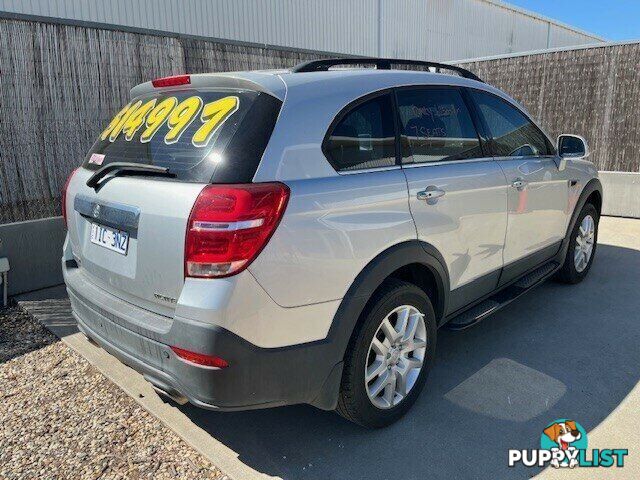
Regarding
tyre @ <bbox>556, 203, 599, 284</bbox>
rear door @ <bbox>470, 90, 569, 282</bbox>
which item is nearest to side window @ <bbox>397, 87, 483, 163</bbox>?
rear door @ <bbox>470, 90, 569, 282</bbox>

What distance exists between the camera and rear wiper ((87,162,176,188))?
7.04ft

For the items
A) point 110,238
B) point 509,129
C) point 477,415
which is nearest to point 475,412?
point 477,415

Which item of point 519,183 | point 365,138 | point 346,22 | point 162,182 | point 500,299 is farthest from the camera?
point 346,22

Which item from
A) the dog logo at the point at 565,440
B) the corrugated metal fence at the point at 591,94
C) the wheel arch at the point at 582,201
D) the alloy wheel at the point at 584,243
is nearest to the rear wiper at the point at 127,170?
the dog logo at the point at 565,440

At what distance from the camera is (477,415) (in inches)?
107

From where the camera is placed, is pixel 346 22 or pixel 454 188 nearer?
pixel 454 188

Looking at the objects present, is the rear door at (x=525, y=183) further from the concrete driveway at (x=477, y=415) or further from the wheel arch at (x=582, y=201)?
the concrete driveway at (x=477, y=415)

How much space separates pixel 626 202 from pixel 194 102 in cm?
735

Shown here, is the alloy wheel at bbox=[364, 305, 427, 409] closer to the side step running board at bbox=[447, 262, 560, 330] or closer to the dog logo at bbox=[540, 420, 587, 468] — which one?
the side step running board at bbox=[447, 262, 560, 330]

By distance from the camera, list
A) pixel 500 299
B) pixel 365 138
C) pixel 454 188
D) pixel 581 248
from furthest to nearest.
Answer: pixel 581 248, pixel 500 299, pixel 454 188, pixel 365 138

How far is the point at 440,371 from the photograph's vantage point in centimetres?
319

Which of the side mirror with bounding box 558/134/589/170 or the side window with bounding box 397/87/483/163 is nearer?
the side window with bounding box 397/87/483/163

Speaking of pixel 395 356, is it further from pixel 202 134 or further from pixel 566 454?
pixel 202 134

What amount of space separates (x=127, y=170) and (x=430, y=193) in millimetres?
1518
